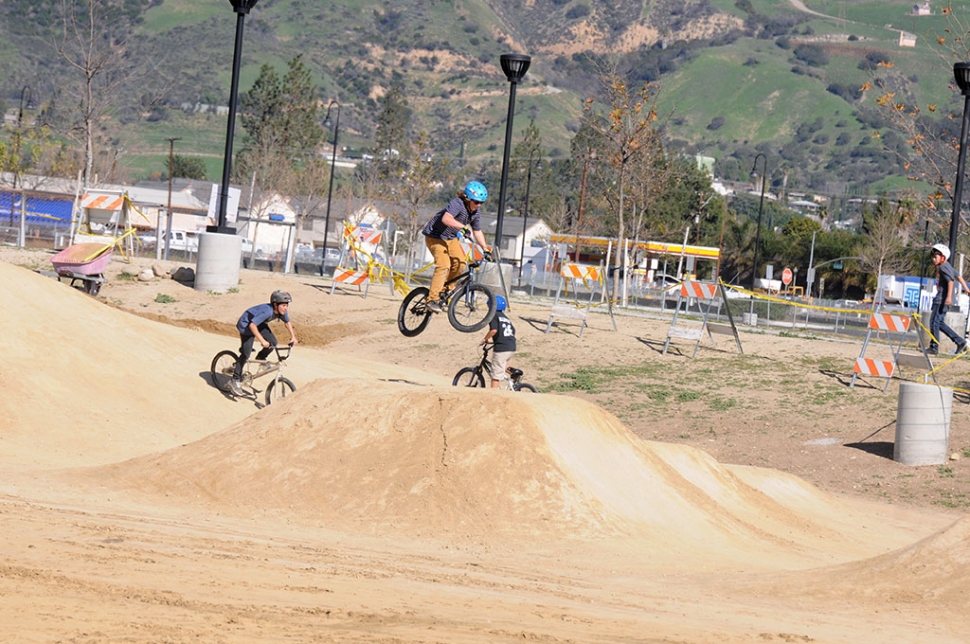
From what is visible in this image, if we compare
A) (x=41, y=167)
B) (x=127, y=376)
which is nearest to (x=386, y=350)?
(x=127, y=376)

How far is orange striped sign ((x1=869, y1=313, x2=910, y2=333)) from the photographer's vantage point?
22.0 meters

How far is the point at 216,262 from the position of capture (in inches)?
1153

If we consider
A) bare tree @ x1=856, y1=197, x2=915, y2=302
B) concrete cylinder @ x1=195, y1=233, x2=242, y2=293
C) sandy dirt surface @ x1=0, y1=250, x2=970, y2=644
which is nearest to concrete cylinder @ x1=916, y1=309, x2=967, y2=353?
sandy dirt surface @ x1=0, y1=250, x2=970, y2=644

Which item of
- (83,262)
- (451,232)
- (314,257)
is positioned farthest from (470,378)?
(314,257)

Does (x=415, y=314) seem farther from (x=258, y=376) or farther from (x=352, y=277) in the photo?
(x=352, y=277)

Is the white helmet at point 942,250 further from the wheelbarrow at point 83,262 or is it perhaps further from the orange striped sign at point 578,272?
the wheelbarrow at point 83,262

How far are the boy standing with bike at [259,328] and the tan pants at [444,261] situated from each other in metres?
3.20

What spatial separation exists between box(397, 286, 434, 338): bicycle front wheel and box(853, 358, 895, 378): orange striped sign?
9.78 m

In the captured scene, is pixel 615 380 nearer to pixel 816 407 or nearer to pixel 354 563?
pixel 816 407

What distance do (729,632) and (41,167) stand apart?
86.5 metres

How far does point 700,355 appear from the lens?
1003 inches

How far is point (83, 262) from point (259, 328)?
29.0ft

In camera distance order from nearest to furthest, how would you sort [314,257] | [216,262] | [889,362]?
[889,362], [216,262], [314,257]

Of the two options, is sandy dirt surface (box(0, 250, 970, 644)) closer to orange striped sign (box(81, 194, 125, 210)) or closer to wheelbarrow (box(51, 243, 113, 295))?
wheelbarrow (box(51, 243, 113, 295))
